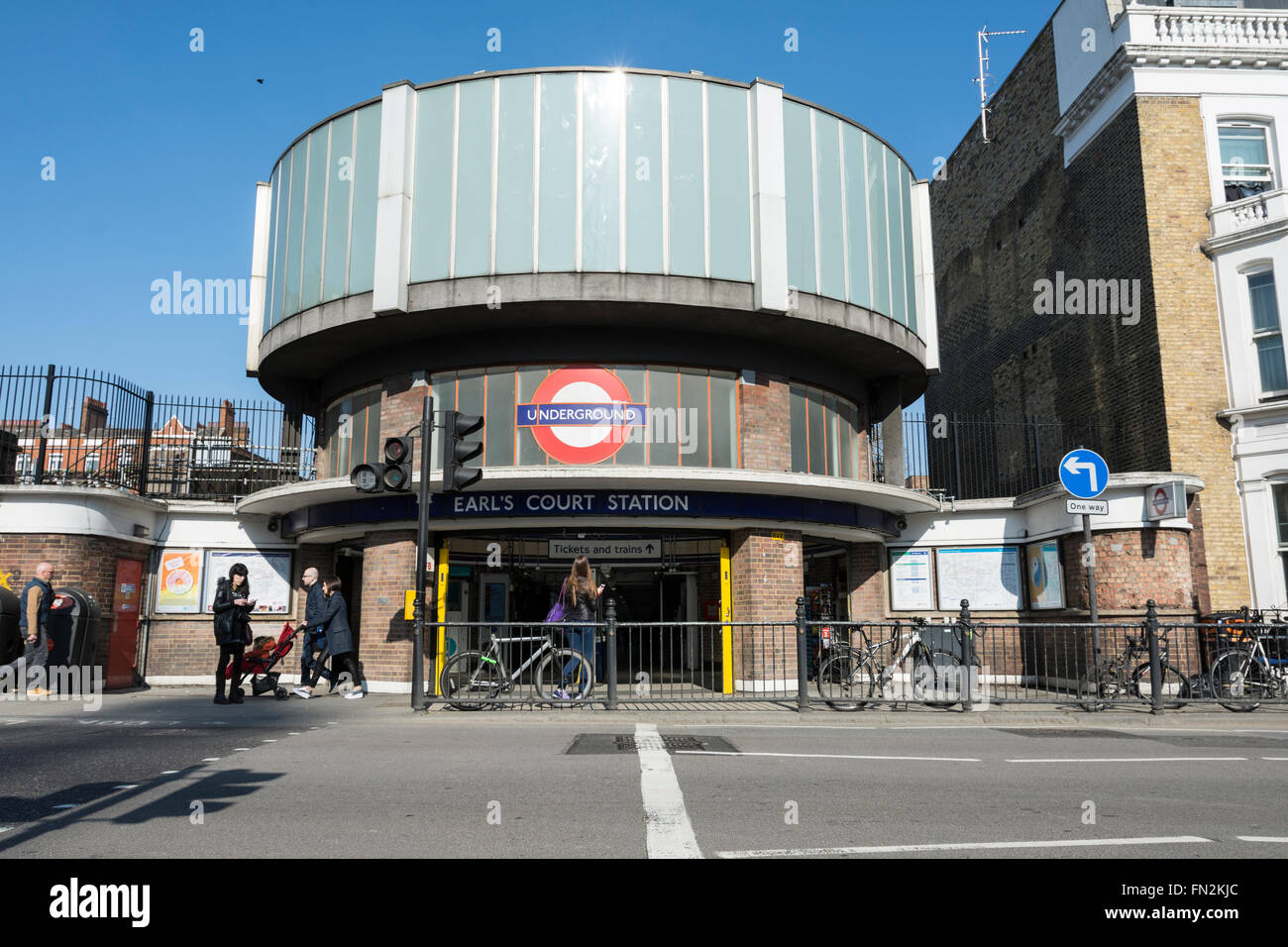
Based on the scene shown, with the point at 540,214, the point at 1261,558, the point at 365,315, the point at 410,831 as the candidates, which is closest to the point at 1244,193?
the point at 1261,558

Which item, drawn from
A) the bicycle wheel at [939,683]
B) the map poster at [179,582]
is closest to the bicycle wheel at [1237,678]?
the bicycle wheel at [939,683]

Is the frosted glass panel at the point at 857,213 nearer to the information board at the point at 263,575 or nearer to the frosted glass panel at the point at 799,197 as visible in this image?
the frosted glass panel at the point at 799,197

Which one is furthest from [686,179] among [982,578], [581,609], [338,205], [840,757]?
[840,757]

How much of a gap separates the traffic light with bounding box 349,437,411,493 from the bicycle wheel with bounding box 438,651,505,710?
2451 millimetres

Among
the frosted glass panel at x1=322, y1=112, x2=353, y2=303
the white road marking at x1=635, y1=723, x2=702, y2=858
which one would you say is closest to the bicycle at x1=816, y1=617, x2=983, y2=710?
the white road marking at x1=635, y1=723, x2=702, y2=858

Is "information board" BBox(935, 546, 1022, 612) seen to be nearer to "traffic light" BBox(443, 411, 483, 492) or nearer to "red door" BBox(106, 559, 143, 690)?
"traffic light" BBox(443, 411, 483, 492)

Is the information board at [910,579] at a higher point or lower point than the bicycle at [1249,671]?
higher

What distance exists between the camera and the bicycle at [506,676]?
11.7 meters

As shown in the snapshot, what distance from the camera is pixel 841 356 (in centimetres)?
1819

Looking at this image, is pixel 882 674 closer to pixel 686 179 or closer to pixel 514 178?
pixel 686 179

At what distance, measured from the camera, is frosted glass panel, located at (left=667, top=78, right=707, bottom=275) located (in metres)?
15.5

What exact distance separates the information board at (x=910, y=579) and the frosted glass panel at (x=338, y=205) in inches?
486

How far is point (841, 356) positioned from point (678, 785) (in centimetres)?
1320

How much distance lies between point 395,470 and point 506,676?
10.2ft
